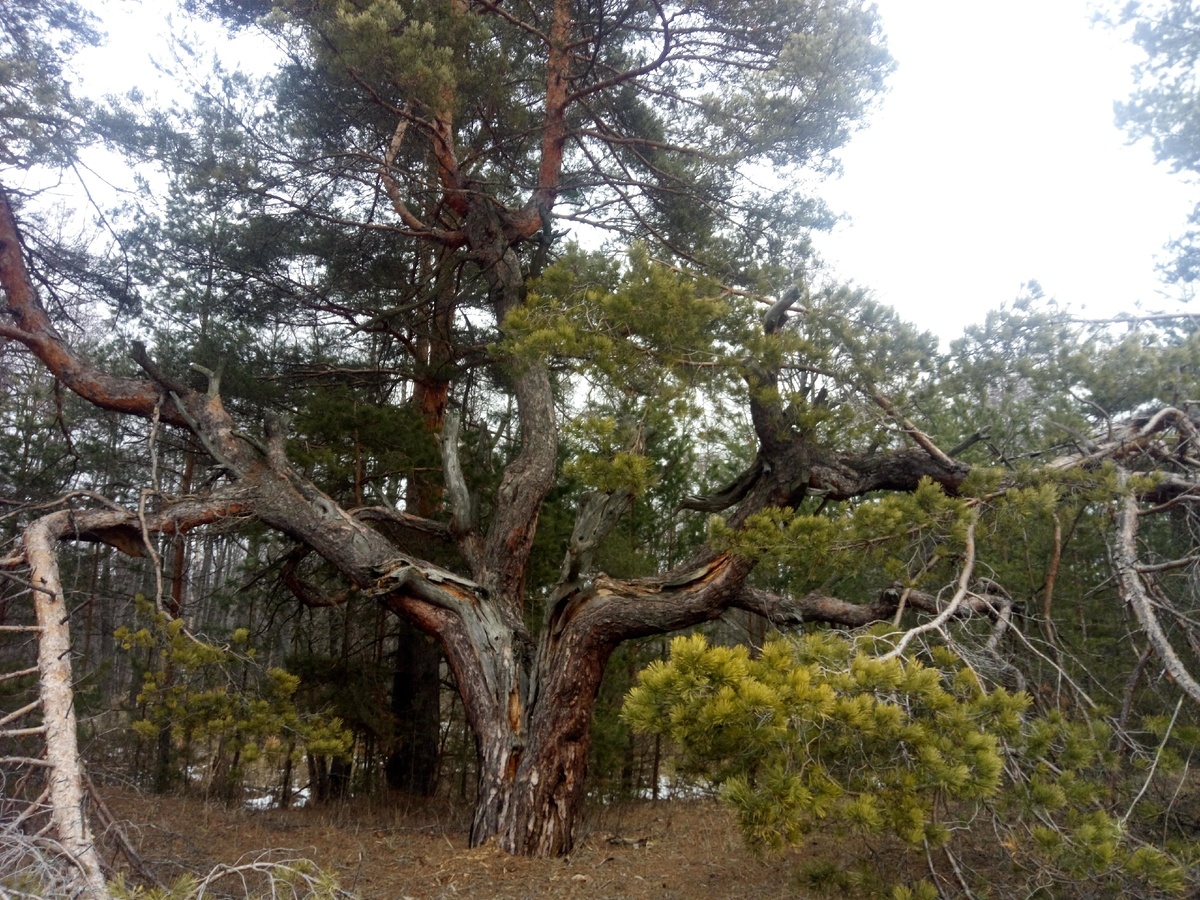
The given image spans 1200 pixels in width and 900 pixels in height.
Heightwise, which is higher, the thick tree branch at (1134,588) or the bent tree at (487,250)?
the bent tree at (487,250)

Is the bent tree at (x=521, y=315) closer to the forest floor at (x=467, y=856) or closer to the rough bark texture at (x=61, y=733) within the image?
the forest floor at (x=467, y=856)

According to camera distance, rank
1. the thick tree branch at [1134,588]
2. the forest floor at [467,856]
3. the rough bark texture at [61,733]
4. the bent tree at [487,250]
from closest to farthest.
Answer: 1. the rough bark texture at [61,733]
2. the thick tree branch at [1134,588]
3. the forest floor at [467,856]
4. the bent tree at [487,250]

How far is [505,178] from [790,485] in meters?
4.70

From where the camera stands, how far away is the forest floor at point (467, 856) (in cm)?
462

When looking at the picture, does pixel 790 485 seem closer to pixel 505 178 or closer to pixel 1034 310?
pixel 1034 310

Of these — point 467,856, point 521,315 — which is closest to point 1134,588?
point 521,315

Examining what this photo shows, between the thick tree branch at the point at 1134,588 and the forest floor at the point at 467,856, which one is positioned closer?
the thick tree branch at the point at 1134,588

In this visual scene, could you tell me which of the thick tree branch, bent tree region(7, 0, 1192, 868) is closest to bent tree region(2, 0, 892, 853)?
bent tree region(7, 0, 1192, 868)

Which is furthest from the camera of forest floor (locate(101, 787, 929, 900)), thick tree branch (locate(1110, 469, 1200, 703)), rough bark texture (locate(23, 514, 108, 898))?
forest floor (locate(101, 787, 929, 900))

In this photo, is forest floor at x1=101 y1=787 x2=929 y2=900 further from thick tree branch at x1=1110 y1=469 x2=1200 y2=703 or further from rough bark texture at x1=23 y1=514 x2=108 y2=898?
thick tree branch at x1=1110 y1=469 x2=1200 y2=703

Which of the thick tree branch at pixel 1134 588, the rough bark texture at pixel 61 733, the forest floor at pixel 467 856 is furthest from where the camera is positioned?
the forest floor at pixel 467 856

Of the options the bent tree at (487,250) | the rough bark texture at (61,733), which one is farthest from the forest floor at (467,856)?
the rough bark texture at (61,733)

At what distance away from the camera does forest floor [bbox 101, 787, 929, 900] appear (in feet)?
15.1

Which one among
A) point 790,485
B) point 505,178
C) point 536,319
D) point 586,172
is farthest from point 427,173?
point 790,485
